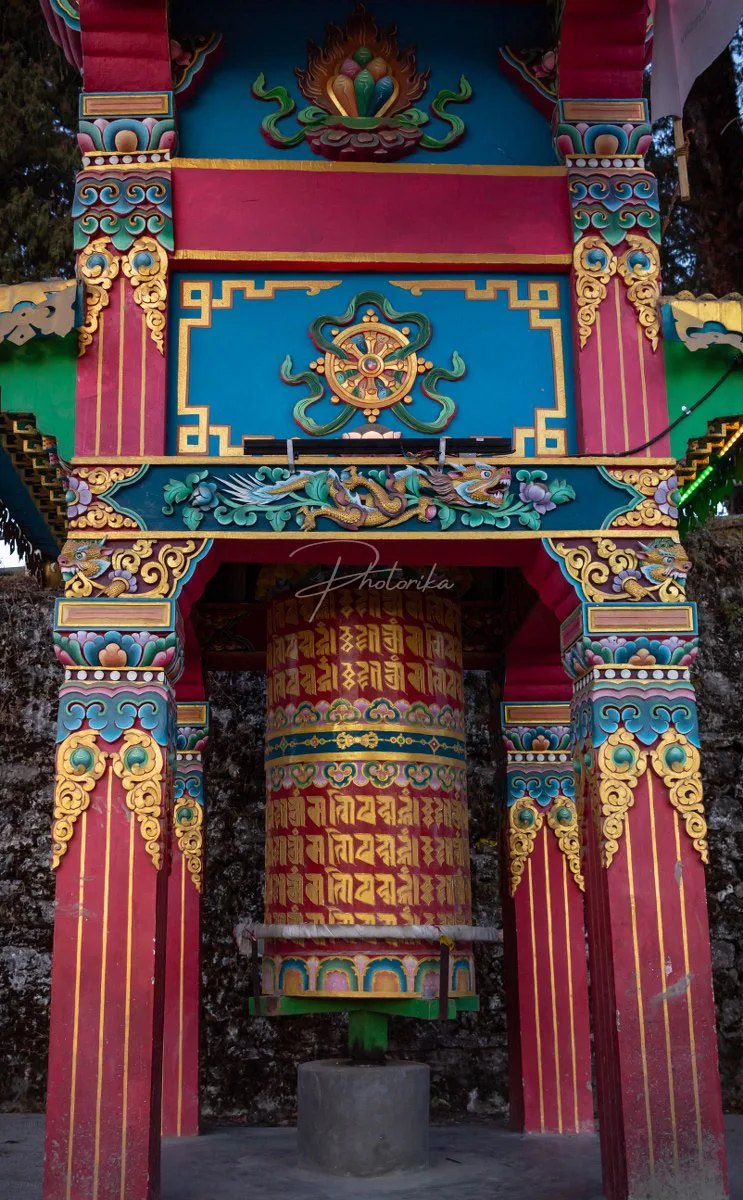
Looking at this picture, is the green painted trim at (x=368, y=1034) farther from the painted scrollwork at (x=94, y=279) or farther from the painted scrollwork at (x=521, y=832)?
the painted scrollwork at (x=94, y=279)

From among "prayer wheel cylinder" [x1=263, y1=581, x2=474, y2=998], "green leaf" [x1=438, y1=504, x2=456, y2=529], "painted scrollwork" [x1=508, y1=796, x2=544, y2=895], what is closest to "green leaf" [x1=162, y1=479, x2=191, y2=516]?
"green leaf" [x1=438, y1=504, x2=456, y2=529]

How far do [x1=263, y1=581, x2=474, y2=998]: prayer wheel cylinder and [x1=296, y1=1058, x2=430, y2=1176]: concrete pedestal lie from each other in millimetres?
523

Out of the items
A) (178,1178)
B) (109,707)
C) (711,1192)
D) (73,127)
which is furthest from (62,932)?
(73,127)

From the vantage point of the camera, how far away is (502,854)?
8117mm

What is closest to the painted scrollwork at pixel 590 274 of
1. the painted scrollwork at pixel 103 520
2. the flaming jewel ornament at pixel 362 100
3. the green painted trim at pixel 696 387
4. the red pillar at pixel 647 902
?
the green painted trim at pixel 696 387

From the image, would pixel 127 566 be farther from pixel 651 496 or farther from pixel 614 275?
pixel 614 275

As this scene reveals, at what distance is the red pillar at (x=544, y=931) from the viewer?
7.65 meters

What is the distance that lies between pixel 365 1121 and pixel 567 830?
2451 mm

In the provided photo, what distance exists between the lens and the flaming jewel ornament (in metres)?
6.43

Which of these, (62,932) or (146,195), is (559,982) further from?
(146,195)

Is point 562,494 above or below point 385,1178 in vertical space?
above

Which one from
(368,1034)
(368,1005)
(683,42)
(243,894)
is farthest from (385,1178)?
(683,42)

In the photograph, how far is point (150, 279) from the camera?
616 centimetres

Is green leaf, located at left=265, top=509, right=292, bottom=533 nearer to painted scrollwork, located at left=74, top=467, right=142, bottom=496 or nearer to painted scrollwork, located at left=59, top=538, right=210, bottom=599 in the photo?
painted scrollwork, located at left=59, top=538, right=210, bottom=599
